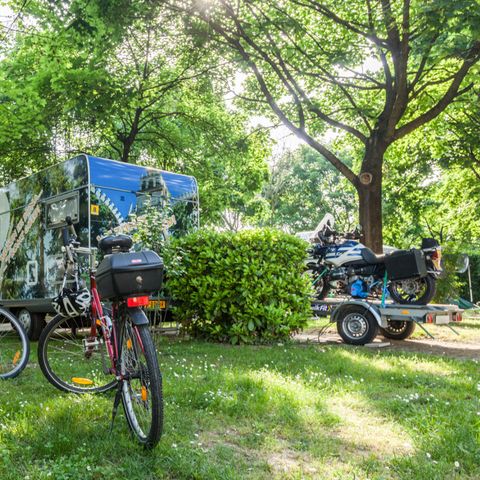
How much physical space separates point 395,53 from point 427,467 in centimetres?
909

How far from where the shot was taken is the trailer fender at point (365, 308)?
8164 mm

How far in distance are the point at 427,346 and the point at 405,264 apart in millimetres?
1365

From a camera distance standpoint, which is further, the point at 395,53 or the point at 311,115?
the point at 311,115

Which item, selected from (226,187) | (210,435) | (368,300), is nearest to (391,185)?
(226,187)

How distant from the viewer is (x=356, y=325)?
8.48 metres

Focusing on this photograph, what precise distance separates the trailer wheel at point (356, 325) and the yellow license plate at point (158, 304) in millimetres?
2795

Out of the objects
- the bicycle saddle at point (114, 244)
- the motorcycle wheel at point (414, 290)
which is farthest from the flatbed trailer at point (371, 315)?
the bicycle saddle at point (114, 244)

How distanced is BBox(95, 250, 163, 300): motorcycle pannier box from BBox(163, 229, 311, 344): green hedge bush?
472 centimetres

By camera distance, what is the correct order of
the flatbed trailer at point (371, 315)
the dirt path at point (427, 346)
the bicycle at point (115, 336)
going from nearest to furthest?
the bicycle at point (115, 336)
the dirt path at point (427, 346)
the flatbed trailer at point (371, 315)

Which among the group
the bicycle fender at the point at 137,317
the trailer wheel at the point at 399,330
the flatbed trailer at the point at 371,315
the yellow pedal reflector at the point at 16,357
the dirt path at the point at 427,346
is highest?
the bicycle fender at the point at 137,317

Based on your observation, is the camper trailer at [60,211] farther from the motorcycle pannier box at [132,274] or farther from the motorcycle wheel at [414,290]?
the motorcycle pannier box at [132,274]

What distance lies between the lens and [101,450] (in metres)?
3.29

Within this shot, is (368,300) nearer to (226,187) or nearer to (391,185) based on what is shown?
(226,187)

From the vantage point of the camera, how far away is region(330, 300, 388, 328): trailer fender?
26.8 feet
